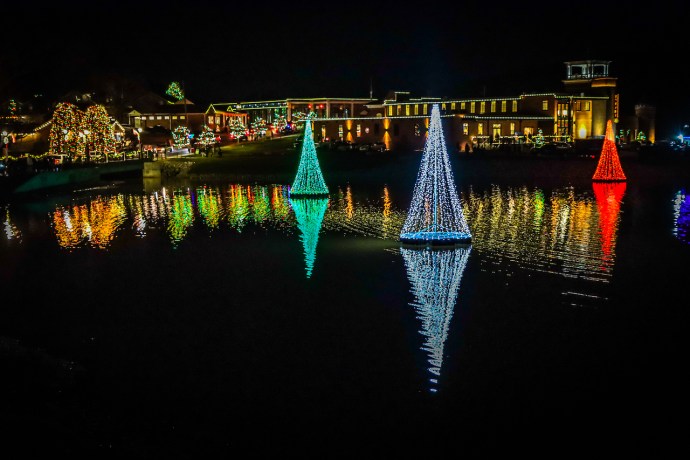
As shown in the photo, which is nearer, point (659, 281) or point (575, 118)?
point (659, 281)

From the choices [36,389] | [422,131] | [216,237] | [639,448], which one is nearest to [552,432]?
[639,448]

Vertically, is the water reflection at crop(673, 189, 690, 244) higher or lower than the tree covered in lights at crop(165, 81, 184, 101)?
lower

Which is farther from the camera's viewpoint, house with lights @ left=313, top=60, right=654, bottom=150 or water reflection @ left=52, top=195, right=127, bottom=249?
house with lights @ left=313, top=60, right=654, bottom=150

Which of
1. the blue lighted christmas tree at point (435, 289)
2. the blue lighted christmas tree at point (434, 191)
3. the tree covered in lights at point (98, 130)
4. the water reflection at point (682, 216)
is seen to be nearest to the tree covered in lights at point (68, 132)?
the tree covered in lights at point (98, 130)

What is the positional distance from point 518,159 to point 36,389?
4162 cm

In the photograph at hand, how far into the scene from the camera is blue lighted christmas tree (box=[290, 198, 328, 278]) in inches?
710

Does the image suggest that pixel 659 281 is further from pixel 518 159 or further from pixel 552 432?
pixel 518 159

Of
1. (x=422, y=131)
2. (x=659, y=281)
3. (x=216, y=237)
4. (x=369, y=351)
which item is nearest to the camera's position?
(x=369, y=351)

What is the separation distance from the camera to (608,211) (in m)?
25.5

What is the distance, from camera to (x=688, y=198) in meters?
30.1

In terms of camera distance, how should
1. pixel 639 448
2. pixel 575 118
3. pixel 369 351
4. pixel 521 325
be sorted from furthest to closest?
pixel 575 118 → pixel 521 325 → pixel 369 351 → pixel 639 448

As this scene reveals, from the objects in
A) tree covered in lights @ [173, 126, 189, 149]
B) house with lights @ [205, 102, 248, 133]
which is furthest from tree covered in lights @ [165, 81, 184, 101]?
tree covered in lights @ [173, 126, 189, 149]

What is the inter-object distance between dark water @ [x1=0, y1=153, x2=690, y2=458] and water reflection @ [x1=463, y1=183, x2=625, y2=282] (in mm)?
128

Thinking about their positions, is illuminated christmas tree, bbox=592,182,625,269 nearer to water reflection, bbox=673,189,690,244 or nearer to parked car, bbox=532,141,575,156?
water reflection, bbox=673,189,690,244
